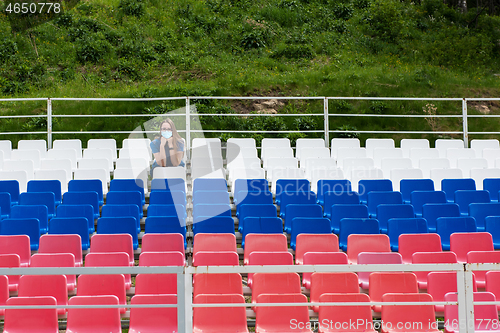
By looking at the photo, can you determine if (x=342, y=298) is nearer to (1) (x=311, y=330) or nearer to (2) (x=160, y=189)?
(1) (x=311, y=330)

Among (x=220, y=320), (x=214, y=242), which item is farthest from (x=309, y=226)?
(x=220, y=320)

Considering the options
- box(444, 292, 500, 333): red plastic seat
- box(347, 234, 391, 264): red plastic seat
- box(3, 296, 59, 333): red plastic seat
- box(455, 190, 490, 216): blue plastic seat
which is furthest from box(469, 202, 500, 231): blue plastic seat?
box(3, 296, 59, 333): red plastic seat

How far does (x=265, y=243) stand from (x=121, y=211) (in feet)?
6.27

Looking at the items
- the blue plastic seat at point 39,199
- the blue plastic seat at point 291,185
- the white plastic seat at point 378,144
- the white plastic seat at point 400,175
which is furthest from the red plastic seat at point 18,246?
the white plastic seat at point 378,144

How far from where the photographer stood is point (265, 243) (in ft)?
17.0

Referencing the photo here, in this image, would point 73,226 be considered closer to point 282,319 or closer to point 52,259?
point 52,259

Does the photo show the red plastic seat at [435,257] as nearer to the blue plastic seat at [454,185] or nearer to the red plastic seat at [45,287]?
the blue plastic seat at [454,185]

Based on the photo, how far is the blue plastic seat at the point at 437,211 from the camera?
6.08m

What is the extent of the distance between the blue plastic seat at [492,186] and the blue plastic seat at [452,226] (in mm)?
1597

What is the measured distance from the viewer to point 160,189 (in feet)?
21.8

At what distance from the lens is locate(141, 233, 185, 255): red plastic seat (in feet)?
16.6

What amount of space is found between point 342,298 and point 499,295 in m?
1.58

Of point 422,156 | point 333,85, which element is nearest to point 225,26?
point 333,85

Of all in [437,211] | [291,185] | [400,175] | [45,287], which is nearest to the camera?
[45,287]
